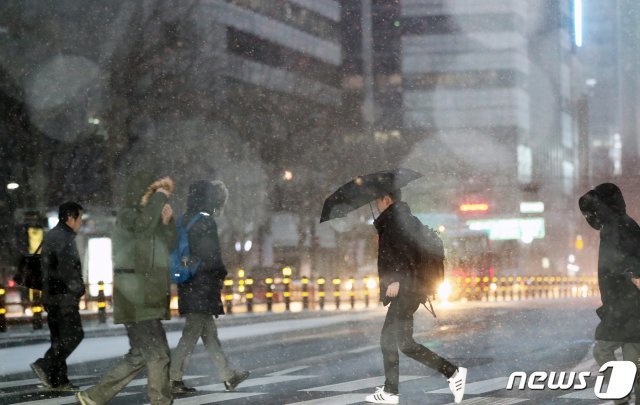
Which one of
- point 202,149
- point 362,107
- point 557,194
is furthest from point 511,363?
point 557,194

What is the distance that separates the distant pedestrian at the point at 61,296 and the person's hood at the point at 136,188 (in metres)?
3.14

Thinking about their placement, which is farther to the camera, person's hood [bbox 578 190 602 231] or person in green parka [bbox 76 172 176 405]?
person in green parka [bbox 76 172 176 405]

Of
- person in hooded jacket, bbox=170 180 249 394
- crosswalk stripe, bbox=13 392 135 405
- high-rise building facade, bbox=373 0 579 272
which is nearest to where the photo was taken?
crosswalk stripe, bbox=13 392 135 405

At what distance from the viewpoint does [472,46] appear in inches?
4326

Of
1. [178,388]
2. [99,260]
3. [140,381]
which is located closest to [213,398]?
[178,388]

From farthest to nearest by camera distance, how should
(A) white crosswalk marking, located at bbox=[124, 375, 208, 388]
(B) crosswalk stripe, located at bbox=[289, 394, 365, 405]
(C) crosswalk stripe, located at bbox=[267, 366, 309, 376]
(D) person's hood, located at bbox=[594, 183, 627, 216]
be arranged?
1. (C) crosswalk stripe, located at bbox=[267, 366, 309, 376]
2. (A) white crosswalk marking, located at bbox=[124, 375, 208, 388]
3. (B) crosswalk stripe, located at bbox=[289, 394, 365, 405]
4. (D) person's hood, located at bbox=[594, 183, 627, 216]

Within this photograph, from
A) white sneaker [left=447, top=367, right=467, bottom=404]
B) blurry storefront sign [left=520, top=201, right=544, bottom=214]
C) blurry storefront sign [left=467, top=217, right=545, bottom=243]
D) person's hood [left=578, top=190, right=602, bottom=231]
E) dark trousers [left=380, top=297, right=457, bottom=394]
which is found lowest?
white sneaker [left=447, top=367, right=467, bottom=404]

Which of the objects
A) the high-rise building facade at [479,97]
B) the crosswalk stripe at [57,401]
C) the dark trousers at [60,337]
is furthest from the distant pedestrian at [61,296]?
the high-rise building facade at [479,97]

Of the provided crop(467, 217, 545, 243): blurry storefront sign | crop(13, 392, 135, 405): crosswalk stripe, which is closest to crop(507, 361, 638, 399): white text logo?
crop(13, 392, 135, 405): crosswalk stripe

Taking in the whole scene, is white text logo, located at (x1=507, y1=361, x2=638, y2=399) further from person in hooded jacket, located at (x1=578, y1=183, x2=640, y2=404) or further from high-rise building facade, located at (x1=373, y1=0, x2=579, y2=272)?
high-rise building facade, located at (x1=373, y1=0, x2=579, y2=272)

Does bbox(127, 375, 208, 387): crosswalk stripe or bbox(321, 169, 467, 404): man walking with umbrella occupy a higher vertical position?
bbox(321, 169, 467, 404): man walking with umbrella

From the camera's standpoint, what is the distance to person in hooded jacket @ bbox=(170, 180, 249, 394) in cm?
1055

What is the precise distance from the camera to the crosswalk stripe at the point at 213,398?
10.1m

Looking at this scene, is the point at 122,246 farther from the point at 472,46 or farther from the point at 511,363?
Result: the point at 472,46
